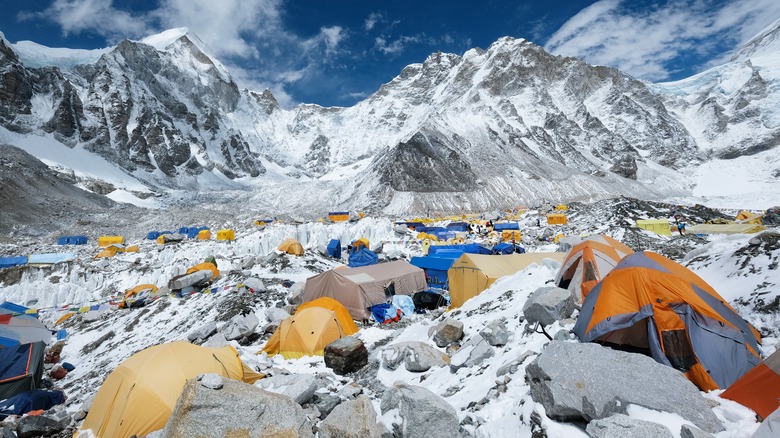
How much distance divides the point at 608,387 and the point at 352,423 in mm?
3202

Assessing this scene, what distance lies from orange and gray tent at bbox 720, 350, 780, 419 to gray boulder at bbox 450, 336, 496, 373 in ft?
10.5

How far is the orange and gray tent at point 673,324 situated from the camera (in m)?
Result: 4.75

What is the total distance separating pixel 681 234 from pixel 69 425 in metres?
33.8

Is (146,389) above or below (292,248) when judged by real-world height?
below

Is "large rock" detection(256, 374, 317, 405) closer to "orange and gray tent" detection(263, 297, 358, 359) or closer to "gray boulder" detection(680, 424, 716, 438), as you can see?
"orange and gray tent" detection(263, 297, 358, 359)

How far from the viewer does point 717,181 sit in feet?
346

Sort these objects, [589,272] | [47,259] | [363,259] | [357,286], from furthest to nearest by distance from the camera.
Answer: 1. [47,259]
2. [363,259]
3. [357,286]
4. [589,272]

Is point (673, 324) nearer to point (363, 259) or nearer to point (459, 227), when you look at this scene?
point (363, 259)

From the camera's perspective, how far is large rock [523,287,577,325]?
6.67 meters

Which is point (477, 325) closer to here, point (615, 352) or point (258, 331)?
point (615, 352)

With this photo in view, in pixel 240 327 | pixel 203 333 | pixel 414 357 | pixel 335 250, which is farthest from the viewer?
pixel 335 250

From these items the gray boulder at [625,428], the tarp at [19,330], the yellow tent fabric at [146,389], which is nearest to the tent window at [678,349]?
the gray boulder at [625,428]

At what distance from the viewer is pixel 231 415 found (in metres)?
4.62

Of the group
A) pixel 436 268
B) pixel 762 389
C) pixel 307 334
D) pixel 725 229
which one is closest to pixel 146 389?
pixel 307 334
